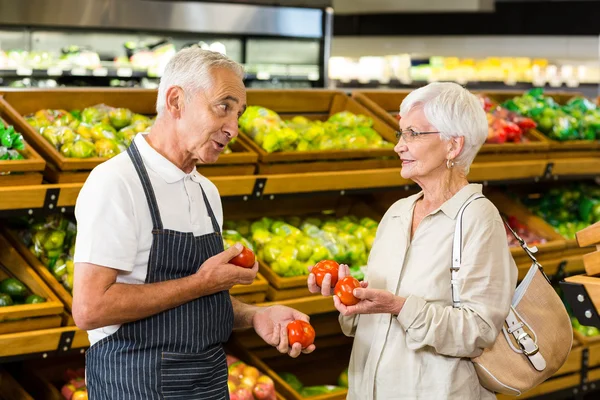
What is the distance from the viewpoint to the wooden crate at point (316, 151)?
395cm

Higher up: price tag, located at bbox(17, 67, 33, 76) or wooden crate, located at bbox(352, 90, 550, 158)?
wooden crate, located at bbox(352, 90, 550, 158)

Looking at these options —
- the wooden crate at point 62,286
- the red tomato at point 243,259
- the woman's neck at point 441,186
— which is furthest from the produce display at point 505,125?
the red tomato at point 243,259

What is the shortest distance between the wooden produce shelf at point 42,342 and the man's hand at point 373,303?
1.20 meters

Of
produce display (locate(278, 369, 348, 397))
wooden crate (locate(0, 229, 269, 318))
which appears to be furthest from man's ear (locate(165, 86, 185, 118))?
produce display (locate(278, 369, 348, 397))

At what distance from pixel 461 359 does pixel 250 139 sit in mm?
1687

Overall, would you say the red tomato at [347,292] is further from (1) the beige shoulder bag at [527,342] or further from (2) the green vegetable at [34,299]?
(2) the green vegetable at [34,299]

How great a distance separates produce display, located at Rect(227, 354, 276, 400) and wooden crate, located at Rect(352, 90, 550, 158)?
1.56 metres

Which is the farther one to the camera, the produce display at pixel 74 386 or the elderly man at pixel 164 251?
the produce display at pixel 74 386

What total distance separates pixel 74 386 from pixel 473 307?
176 cm

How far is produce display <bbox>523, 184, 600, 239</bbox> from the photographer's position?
5.49 metres

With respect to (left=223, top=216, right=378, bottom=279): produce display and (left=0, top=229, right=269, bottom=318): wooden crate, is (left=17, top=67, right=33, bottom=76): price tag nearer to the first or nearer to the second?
(left=223, top=216, right=378, bottom=279): produce display

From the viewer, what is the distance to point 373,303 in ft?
8.18

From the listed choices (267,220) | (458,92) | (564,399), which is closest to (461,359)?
(458,92)

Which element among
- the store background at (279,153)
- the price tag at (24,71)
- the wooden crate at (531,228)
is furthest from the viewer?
the price tag at (24,71)
